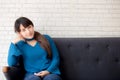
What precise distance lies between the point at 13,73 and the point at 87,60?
90cm

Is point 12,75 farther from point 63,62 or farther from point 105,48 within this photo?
point 105,48

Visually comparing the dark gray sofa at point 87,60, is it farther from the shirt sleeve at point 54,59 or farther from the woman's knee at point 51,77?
the woman's knee at point 51,77

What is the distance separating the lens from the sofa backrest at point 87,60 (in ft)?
8.58

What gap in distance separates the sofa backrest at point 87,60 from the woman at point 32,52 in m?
0.17

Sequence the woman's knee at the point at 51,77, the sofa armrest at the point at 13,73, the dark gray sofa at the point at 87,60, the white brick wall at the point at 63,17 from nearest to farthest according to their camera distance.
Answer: the sofa armrest at the point at 13,73, the woman's knee at the point at 51,77, the dark gray sofa at the point at 87,60, the white brick wall at the point at 63,17

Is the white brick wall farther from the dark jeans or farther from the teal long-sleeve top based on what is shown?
the dark jeans

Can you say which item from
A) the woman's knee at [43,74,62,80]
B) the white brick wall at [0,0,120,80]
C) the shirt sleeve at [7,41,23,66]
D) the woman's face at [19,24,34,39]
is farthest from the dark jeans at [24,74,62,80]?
the white brick wall at [0,0,120,80]

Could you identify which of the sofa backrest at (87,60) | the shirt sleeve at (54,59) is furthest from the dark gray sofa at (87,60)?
the shirt sleeve at (54,59)

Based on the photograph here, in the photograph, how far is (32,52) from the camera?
2447 millimetres

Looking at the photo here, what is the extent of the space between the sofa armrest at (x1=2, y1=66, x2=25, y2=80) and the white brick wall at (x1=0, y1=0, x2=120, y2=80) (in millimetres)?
497

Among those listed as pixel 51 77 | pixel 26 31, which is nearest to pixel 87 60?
pixel 51 77

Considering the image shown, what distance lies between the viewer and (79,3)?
109 inches

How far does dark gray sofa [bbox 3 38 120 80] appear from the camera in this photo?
2615 millimetres

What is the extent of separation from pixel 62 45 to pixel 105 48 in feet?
1.70
